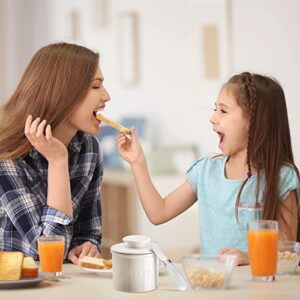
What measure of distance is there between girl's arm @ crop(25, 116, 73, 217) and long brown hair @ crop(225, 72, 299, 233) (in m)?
0.51

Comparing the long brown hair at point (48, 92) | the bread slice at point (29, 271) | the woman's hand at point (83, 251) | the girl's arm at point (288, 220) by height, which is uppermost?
the long brown hair at point (48, 92)

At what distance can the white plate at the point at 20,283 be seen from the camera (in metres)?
1.90

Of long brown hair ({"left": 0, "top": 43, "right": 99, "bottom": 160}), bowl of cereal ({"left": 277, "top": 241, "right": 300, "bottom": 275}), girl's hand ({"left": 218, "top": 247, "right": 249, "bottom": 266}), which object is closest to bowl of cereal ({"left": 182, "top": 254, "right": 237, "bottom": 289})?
bowl of cereal ({"left": 277, "top": 241, "right": 300, "bottom": 275})

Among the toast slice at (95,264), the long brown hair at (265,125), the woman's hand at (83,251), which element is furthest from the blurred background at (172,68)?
the toast slice at (95,264)

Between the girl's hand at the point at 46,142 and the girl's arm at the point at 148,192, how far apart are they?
0.23 metres

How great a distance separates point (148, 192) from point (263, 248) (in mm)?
661

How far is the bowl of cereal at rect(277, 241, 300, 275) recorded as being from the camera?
→ 2008 millimetres

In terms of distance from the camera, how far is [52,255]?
80.2 inches

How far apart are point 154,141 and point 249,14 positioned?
1.97 m

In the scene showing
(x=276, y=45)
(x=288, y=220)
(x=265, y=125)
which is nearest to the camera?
(x=288, y=220)

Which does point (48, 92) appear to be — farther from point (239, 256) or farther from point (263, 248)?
point (263, 248)

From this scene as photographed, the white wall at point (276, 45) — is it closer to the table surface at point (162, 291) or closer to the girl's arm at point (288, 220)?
the girl's arm at point (288, 220)

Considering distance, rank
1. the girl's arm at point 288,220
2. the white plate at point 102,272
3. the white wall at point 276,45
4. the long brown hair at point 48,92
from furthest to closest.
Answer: the white wall at point 276,45, the long brown hair at point 48,92, the girl's arm at point 288,220, the white plate at point 102,272

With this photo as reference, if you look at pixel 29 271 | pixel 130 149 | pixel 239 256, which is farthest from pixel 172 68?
pixel 29 271
